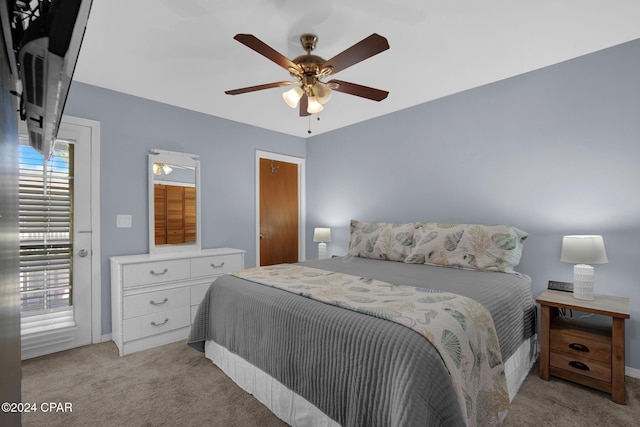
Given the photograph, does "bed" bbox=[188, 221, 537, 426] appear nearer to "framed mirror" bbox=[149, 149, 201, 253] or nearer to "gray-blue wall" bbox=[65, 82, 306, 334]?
"framed mirror" bbox=[149, 149, 201, 253]

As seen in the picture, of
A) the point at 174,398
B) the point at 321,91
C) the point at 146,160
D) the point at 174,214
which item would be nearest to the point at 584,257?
the point at 321,91

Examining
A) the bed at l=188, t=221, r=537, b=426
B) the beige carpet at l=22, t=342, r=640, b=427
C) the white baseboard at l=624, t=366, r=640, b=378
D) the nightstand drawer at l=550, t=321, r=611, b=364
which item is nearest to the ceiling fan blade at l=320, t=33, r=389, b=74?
the bed at l=188, t=221, r=537, b=426

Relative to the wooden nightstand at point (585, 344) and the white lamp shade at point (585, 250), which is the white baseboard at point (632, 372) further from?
the white lamp shade at point (585, 250)

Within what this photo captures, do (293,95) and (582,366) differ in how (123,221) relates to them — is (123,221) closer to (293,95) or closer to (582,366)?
(293,95)

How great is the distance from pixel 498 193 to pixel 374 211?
143 centimetres

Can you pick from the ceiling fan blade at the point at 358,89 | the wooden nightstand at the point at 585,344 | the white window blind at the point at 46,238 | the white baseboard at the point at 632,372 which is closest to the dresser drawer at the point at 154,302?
the white window blind at the point at 46,238

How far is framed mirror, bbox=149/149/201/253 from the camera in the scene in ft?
10.4

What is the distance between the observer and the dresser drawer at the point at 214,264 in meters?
3.00

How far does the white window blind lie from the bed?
1372 millimetres

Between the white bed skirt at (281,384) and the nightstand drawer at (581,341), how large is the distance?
0.62ft

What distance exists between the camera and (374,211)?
12.6 ft

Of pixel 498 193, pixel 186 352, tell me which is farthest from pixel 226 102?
pixel 498 193

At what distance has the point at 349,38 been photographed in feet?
6.93

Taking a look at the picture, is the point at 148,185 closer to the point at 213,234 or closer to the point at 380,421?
the point at 213,234
